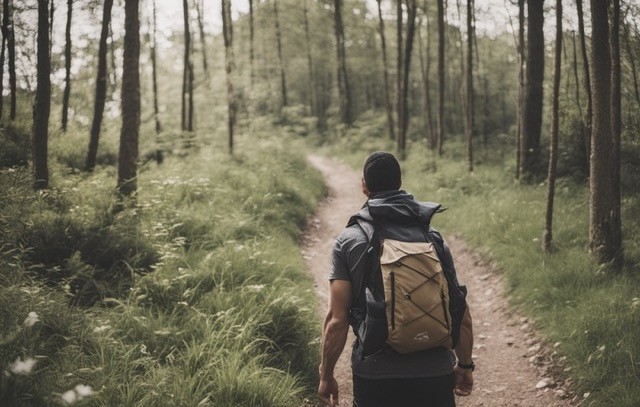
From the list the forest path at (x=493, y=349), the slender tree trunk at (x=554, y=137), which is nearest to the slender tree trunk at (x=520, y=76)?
the forest path at (x=493, y=349)

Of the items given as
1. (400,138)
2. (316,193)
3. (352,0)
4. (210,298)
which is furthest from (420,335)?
(352,0)

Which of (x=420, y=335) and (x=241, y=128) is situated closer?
(x=420, y=335)

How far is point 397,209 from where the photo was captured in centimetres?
221

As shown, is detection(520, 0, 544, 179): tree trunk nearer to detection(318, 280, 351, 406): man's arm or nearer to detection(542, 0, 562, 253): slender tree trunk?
detection(542, 0, 562, 253): slender tree trunk

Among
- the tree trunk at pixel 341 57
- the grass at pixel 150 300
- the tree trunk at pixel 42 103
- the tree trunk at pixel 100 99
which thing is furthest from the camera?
the tree trunk at pixel 341 57

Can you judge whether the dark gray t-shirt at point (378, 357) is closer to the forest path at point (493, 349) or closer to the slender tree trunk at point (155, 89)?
the forest path at point (493, 349)

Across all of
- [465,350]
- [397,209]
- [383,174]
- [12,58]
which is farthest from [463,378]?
[12,58]

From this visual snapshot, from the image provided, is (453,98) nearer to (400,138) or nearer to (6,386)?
(400,138)

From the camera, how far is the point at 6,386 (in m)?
2.54

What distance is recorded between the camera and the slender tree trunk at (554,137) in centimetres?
577

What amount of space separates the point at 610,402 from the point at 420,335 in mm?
2726

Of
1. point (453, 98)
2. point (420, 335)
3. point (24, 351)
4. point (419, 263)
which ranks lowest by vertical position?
point (24, 351)

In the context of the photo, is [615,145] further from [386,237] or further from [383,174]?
[386,237]

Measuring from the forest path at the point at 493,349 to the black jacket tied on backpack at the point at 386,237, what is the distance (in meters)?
2.49
